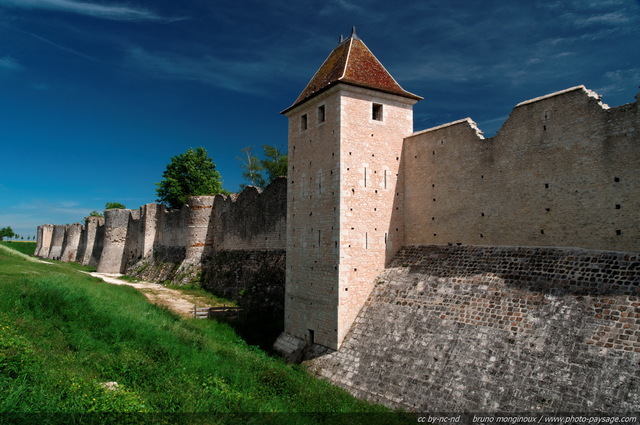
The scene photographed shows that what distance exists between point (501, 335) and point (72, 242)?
53542mm

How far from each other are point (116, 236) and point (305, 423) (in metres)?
33.5

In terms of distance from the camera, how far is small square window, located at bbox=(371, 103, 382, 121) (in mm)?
14052

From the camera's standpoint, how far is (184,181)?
134 feet

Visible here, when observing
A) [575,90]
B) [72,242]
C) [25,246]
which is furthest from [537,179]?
[25,246]

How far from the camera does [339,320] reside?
1258 cm

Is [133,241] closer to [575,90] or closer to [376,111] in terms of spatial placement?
[376,111]

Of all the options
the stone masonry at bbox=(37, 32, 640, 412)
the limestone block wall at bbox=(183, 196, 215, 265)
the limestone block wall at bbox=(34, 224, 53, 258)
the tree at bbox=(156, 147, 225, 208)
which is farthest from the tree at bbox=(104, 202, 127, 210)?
the stone masonry at bbox=(37, 32, 640, 412)

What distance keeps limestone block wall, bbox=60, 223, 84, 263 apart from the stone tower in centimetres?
4463

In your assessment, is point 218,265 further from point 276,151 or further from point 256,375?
point 276,151

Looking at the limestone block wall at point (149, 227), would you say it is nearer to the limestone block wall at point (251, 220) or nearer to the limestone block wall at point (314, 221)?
the limestone block wall at point (251, 220)

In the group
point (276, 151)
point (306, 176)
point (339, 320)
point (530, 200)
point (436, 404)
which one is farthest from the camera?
point (276, 151)

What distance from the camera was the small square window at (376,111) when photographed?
14052 millimetres

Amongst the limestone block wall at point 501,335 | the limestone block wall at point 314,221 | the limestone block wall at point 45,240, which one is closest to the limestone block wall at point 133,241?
the limestone block wall at point 314,221

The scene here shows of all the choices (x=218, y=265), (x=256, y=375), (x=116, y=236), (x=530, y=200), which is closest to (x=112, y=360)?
(x=256, y=375)
